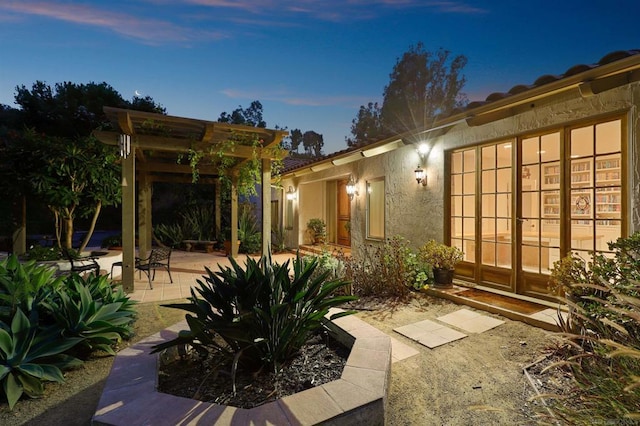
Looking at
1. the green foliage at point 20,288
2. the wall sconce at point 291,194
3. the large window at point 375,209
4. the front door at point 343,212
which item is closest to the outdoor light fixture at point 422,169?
the large window at point 375,209

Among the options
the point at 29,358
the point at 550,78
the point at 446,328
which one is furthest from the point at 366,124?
the point at 29,358

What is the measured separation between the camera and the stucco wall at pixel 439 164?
355 centimetres

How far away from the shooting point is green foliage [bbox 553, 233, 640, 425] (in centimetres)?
152

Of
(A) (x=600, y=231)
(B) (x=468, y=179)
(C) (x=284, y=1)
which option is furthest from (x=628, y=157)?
(C) (x=284, y=1)

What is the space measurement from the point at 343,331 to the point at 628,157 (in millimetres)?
3777

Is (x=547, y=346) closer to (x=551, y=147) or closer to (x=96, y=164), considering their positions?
(x=551, y=147)

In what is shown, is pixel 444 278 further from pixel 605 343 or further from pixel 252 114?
pixel 252 114

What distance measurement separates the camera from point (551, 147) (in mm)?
4551

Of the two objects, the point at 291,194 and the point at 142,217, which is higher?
the point at 291,194

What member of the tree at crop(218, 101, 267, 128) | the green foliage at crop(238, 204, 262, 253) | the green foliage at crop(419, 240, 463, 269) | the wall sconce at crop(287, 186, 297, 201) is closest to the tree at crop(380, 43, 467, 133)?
the wall sconce at crop(287, 186, 297, 201)

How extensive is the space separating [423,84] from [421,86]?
208 millimetres

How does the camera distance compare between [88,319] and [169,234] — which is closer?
[88,319]

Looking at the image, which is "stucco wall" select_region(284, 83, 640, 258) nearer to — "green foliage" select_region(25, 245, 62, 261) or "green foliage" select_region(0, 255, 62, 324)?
"green foliage" select_region(0, 255, 62, 324)

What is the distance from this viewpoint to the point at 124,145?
5.25 metres
